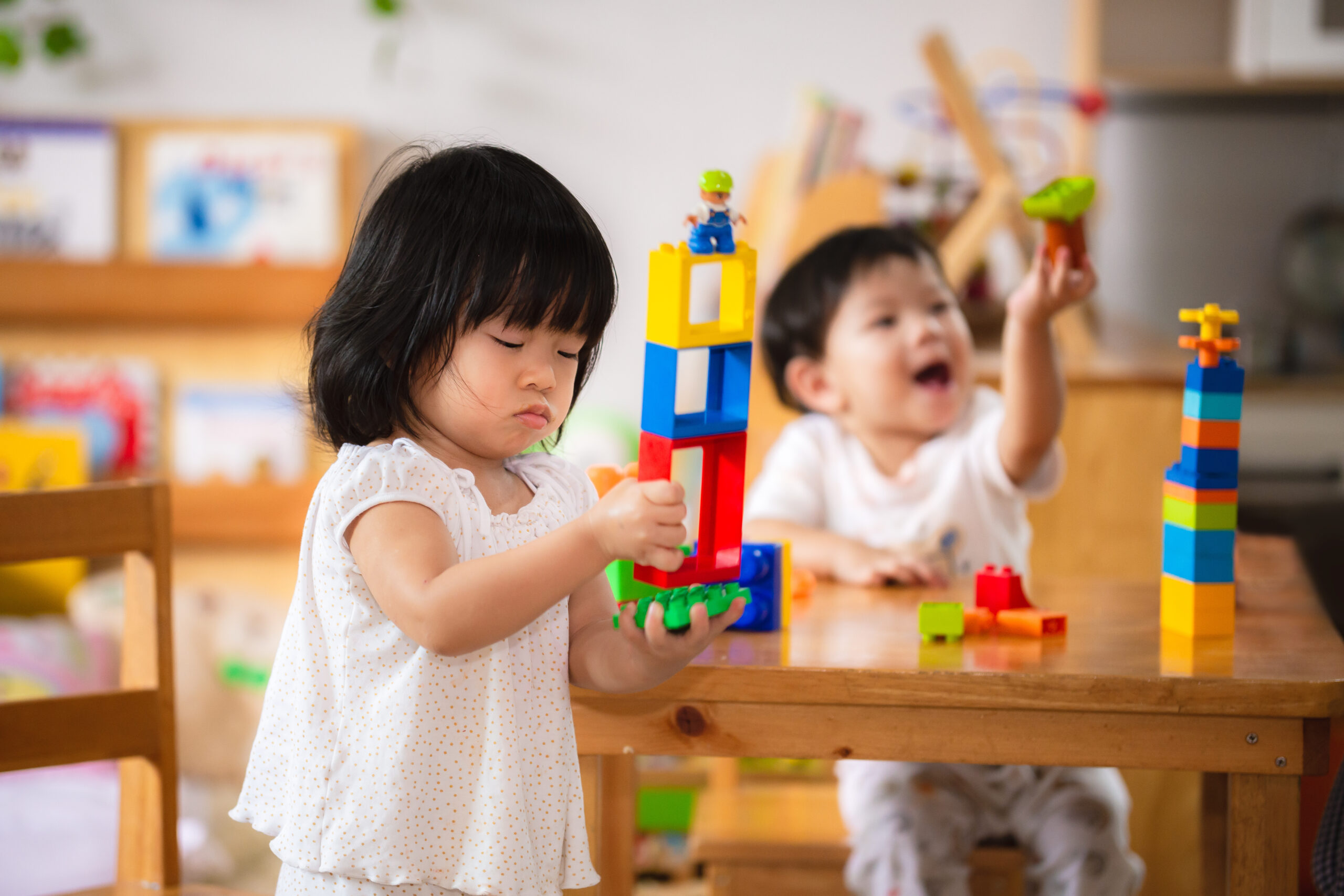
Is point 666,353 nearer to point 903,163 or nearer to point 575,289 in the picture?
point 575,289

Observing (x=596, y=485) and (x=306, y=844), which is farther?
(x=596, y=485)

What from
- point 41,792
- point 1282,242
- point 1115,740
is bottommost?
point 41,792

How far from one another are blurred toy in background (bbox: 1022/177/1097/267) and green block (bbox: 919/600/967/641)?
320mm

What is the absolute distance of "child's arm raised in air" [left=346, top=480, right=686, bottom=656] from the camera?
65 centimetres

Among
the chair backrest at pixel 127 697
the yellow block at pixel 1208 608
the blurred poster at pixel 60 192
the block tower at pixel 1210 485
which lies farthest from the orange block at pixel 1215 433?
the blurred poster at pixel 60 192

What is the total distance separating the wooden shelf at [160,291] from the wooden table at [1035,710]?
6.03 ft

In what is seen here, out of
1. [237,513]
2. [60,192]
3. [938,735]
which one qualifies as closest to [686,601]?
[938,735]

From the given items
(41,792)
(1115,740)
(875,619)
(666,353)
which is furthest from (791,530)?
(41,792)

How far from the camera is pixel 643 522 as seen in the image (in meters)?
0.64

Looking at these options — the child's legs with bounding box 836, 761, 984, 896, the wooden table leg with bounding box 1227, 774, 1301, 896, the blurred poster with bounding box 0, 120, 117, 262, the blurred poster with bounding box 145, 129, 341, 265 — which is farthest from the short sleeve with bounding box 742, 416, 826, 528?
the blurred poster with bounding box 0, 120, 117, 262

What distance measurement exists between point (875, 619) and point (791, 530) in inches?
9.8

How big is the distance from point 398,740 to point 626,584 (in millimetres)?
207

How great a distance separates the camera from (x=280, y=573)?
8.21 feet

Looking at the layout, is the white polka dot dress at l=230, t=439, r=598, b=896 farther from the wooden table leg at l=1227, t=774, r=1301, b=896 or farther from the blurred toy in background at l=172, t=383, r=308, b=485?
the blurred toy in background at l=172, t=383, r=308, b=485
